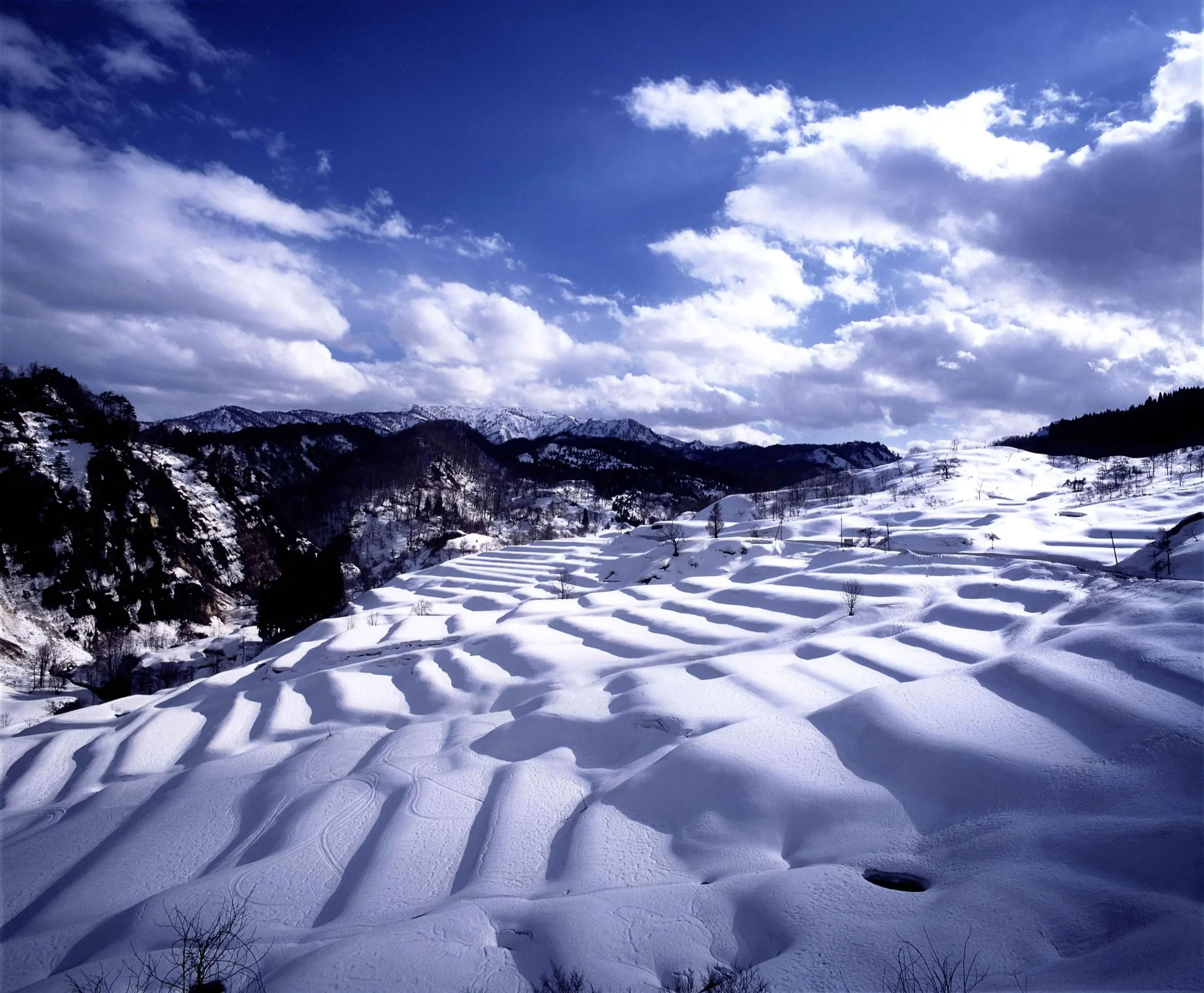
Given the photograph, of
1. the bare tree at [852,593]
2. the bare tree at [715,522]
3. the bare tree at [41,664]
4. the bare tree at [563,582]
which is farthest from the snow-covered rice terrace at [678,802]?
the bare tree at [715,522]

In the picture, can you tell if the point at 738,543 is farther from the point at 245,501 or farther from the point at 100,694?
the point at 245,501

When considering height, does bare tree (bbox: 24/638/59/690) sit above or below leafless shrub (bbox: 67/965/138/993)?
below

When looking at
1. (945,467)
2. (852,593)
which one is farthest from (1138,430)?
(852,593)

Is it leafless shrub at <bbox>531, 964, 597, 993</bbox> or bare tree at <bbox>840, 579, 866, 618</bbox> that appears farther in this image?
bare tree at <bbox>840, 579, 866, 618</bbox>

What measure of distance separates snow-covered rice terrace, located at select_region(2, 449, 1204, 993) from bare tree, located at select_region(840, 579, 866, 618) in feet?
1.58

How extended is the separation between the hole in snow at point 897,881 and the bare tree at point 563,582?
3056cm

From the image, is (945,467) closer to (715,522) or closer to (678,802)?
(715,522)

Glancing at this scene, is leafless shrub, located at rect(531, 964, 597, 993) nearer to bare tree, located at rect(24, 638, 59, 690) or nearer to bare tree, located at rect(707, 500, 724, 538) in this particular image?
bare tree, located at rect(707, 500, 724, 538)

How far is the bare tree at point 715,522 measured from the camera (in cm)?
5500

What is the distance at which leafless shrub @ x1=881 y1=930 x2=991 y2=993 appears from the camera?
5020mm

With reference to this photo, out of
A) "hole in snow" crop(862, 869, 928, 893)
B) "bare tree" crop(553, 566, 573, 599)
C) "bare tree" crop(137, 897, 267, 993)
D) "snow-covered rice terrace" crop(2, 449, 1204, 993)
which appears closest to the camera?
"bare tree" crop(137, 897, 267, 993)

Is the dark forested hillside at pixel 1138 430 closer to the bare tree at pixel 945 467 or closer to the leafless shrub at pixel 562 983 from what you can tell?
the bare tree at pixel 945 467

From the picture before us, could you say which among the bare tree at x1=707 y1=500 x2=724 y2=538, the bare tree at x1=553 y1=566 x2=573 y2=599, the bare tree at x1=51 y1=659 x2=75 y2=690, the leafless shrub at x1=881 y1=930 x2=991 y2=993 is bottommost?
the bare tree at x1=51 y1=659 x2=75 y2=690

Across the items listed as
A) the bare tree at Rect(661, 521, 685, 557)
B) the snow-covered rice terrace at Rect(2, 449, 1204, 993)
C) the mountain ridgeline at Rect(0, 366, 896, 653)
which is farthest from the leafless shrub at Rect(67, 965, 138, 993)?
the mountain ridgeline at Rect(0, 366, 896, 653)
